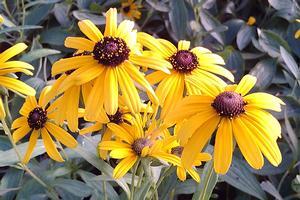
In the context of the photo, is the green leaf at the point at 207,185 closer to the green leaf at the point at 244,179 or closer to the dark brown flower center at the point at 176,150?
the dark brown flower center at the point at 176,150

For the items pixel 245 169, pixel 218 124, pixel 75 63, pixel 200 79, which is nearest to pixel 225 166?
pixel 218 124

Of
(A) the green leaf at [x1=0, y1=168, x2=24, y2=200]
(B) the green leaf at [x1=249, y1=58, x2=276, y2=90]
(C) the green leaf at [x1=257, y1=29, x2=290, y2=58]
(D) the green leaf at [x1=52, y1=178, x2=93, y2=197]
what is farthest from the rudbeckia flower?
(C) the green leaf at [x1=257, y1=29, x2=290, y2=58]

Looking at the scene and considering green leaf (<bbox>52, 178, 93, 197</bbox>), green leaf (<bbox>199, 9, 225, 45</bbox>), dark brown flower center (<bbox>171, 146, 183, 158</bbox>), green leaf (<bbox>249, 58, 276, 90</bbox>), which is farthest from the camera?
green leaf (<bbox>199, 9, 225, 45</bbox>)

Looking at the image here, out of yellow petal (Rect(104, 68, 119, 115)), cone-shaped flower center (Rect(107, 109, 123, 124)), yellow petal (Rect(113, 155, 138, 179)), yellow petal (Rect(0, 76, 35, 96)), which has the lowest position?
yellow petal (Rect(113, 155, 138, 179))

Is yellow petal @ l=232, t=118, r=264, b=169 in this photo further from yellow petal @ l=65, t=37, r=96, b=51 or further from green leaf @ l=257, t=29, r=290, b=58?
green leaf @ l=257, t=29, r=290, b=58

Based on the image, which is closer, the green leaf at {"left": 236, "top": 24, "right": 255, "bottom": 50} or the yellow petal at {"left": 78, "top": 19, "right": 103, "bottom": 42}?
the yellow petal at {"left": 78, "top": 19, "right": 103, "bottom": 42}

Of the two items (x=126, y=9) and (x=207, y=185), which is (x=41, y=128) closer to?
(x=207, y=185)

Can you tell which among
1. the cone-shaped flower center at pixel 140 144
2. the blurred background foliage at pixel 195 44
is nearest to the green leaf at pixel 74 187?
the blurred background foliage at pixel 195 44

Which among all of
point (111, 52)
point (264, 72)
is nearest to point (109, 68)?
point (111, 52)
